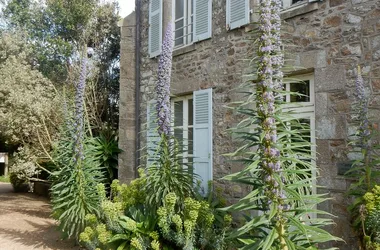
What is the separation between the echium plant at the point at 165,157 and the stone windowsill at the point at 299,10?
6.15 feet

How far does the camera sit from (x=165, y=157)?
4637 mm

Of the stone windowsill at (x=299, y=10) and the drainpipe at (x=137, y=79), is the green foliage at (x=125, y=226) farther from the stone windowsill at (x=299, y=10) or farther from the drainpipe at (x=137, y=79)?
the stone windowsill at (x=299, y=10)

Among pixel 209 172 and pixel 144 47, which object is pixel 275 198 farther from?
pixel 144 47

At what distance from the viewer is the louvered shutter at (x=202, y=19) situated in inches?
263

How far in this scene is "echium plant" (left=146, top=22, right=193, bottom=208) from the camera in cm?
444

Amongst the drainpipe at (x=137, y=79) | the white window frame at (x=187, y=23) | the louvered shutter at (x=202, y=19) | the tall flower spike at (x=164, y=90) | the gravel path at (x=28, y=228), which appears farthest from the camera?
the drainpipe at (x=137, y=79)

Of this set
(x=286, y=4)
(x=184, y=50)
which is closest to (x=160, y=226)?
(x=286, y=4)

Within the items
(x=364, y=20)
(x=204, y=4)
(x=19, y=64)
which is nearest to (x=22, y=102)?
(x=19, y=64)

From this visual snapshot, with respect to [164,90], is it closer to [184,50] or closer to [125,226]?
[125,226]

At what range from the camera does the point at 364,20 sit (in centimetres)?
452

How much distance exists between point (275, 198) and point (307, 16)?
11.5 ft

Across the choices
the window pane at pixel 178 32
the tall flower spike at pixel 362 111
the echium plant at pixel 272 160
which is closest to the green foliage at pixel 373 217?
the tall flower spike at pixel 362 111

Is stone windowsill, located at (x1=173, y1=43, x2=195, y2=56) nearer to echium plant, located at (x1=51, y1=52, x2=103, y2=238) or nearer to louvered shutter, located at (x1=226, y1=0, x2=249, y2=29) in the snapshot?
louvered shutter, located at (x1=226, y1=0, x2=249, y2=29)

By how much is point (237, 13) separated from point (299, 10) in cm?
128
